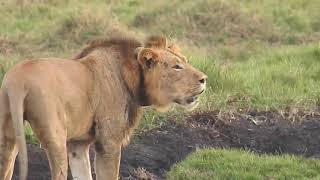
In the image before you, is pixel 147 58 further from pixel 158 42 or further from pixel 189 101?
pixel 189 101

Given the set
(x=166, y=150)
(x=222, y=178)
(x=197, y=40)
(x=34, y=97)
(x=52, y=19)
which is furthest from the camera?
(x=52, y=19)

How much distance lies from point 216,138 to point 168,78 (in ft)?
7.00

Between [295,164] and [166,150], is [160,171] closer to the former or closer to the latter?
[166,150]

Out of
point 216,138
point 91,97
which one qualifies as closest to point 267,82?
point 216,138

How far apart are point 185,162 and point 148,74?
5.00 ft

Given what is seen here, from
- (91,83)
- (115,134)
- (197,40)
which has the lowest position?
(197,40)

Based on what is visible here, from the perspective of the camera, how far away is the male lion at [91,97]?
15.3 feet

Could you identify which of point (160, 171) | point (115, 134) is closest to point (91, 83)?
point (115, 134)

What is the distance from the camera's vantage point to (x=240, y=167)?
22.0ft

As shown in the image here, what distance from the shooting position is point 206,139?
24.2 feet

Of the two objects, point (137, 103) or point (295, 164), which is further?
point (295, 164)

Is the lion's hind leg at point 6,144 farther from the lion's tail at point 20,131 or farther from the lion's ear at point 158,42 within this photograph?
the lion's ear at point 158,42

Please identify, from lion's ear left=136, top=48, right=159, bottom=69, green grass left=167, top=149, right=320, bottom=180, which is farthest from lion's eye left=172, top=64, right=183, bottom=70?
green grass left=167, top=149, right=320, bottom=180

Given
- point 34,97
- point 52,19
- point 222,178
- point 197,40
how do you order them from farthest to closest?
point 52,19
point 197,40
point 222,178
point 34,97
